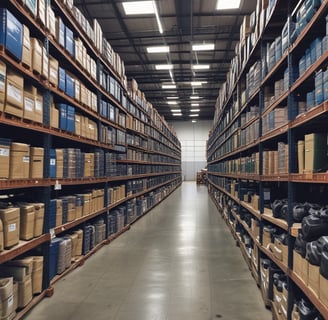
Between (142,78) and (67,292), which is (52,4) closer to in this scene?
(67,292)

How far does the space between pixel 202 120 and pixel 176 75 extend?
15.1 meters

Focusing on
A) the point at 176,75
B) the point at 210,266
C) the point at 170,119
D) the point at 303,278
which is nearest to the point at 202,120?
the point at 170,119

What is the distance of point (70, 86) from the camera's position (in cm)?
416

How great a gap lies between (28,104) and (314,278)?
2863 millimetres

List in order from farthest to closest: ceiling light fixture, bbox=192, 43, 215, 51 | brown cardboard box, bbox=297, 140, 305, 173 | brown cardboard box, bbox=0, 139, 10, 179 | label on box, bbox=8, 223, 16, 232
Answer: ceiling light fixture, bbox=192, 43, 215, 51 → label on box, bbox=8, 223, 16, 232 → brown cardboard box, bbox=0, 139, 10, 179 → brown cardboard box, bbox=297, 140, 305, 173

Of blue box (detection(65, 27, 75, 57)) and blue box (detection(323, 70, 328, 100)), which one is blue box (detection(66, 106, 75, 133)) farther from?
blue box (detection(323, 70, 328, 100))

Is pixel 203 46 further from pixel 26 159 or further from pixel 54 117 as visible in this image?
pixel 26 159

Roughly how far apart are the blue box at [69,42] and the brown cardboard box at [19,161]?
5.72 ft

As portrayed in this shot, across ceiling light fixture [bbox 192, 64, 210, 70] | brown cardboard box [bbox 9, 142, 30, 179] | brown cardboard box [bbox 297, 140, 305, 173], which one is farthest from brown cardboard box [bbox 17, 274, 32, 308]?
ceiling light fixture [bbox 192, 64, 210, 70]

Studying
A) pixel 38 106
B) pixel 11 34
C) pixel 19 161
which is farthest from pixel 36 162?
pixel 11 34

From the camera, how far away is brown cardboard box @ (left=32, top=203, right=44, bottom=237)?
10.6ft

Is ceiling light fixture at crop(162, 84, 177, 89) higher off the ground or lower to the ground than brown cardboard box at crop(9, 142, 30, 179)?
higher

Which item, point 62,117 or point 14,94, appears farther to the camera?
point 62,117

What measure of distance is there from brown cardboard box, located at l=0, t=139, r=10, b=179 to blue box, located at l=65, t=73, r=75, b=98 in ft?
5.29
